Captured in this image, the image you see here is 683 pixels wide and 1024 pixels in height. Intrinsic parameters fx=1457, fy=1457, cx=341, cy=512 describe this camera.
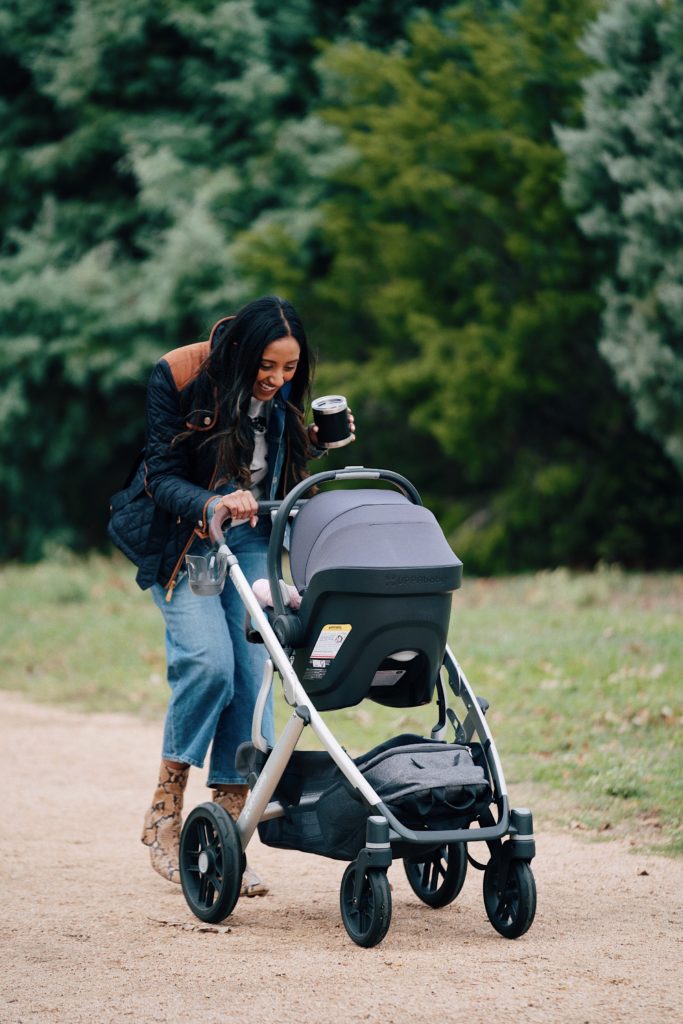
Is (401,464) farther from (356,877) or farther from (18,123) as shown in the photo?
(356,877)

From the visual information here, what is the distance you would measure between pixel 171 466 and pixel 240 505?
452 millimetres

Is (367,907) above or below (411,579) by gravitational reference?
below

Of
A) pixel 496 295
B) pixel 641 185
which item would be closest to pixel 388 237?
pixel 496 295

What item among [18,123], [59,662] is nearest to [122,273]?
[18,123]

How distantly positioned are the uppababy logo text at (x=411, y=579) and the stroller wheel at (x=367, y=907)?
780mm

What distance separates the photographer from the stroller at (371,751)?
4.03 meters

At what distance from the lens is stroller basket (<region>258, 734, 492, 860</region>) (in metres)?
4.04

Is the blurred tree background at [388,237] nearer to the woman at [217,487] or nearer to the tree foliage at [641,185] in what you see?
the tree foliage at [641,185]

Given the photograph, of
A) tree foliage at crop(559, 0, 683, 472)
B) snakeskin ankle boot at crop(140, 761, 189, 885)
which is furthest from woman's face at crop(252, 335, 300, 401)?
tree foliage at crop(559, 0, 683, 472)

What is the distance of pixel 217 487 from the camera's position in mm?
4680

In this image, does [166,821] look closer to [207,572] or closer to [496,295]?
[207,572]

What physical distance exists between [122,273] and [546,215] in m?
6.05

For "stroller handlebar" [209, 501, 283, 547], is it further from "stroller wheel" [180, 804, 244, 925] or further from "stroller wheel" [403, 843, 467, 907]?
"stroller wheel" [403, 843, 467, 907]

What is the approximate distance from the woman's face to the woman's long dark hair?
0.7 inches
